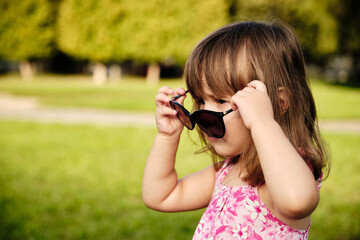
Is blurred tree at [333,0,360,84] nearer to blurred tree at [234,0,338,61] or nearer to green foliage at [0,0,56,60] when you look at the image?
blurred tree at [234,0,338,61]

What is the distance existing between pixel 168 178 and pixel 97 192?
2366 mm

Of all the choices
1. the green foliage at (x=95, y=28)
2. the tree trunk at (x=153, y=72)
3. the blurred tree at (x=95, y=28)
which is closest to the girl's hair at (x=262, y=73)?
the blurred tree at (x=95, y=28)

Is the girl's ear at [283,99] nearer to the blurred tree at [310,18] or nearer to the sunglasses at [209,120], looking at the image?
the sunglasses at [209,120]

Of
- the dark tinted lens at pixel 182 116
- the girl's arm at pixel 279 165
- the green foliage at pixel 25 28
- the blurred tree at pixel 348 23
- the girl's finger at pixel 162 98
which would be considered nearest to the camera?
the girl's arm at pixel 279 165

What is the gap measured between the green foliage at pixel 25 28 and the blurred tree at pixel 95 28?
1.97 metres

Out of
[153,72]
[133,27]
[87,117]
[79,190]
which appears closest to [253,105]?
[79,190]

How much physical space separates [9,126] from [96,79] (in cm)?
1888

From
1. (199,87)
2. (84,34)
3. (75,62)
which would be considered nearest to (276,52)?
(199,87)

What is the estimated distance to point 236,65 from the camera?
1.26m

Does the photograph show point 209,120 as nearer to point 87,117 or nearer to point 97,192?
point 97,192

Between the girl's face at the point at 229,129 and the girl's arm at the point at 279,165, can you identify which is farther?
the girl's face at the point at 229,129

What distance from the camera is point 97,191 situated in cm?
367

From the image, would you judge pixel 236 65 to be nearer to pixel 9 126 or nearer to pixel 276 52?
pixel 276 52

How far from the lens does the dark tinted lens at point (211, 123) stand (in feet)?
3.98
